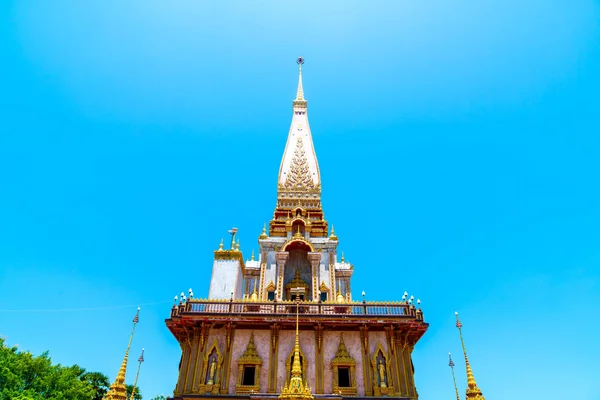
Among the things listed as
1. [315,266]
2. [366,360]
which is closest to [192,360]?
[366,360]

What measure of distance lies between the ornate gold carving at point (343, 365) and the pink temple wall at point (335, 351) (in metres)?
0.17

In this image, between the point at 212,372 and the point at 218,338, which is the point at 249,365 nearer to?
the point at 212,372

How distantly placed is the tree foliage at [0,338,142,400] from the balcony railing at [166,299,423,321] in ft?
44.7

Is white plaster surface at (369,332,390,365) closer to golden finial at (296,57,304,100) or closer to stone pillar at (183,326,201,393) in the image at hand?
stone pillar at (183,326,201,393)

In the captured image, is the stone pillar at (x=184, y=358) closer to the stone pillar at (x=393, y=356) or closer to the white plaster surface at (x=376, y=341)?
the white plaster surface at (x=376, y=341)

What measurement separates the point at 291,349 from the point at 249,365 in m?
2.37

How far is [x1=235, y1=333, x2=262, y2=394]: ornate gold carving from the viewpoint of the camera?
68.6 ft

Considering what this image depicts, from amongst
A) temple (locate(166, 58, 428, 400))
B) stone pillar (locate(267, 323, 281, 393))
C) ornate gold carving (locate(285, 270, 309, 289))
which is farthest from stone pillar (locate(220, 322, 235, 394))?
ornate gold carving (locate(285, 270, 309, 289))

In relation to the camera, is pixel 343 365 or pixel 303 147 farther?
pixel 303 147

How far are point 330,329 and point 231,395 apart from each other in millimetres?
Result: 6178

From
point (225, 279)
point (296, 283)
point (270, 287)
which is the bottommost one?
point (225, 279)

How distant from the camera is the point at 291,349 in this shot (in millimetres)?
22109

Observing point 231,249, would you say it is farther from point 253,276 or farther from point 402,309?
point 402,309

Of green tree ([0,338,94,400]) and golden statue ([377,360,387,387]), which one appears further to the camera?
green tree ([0,338,94,400])
